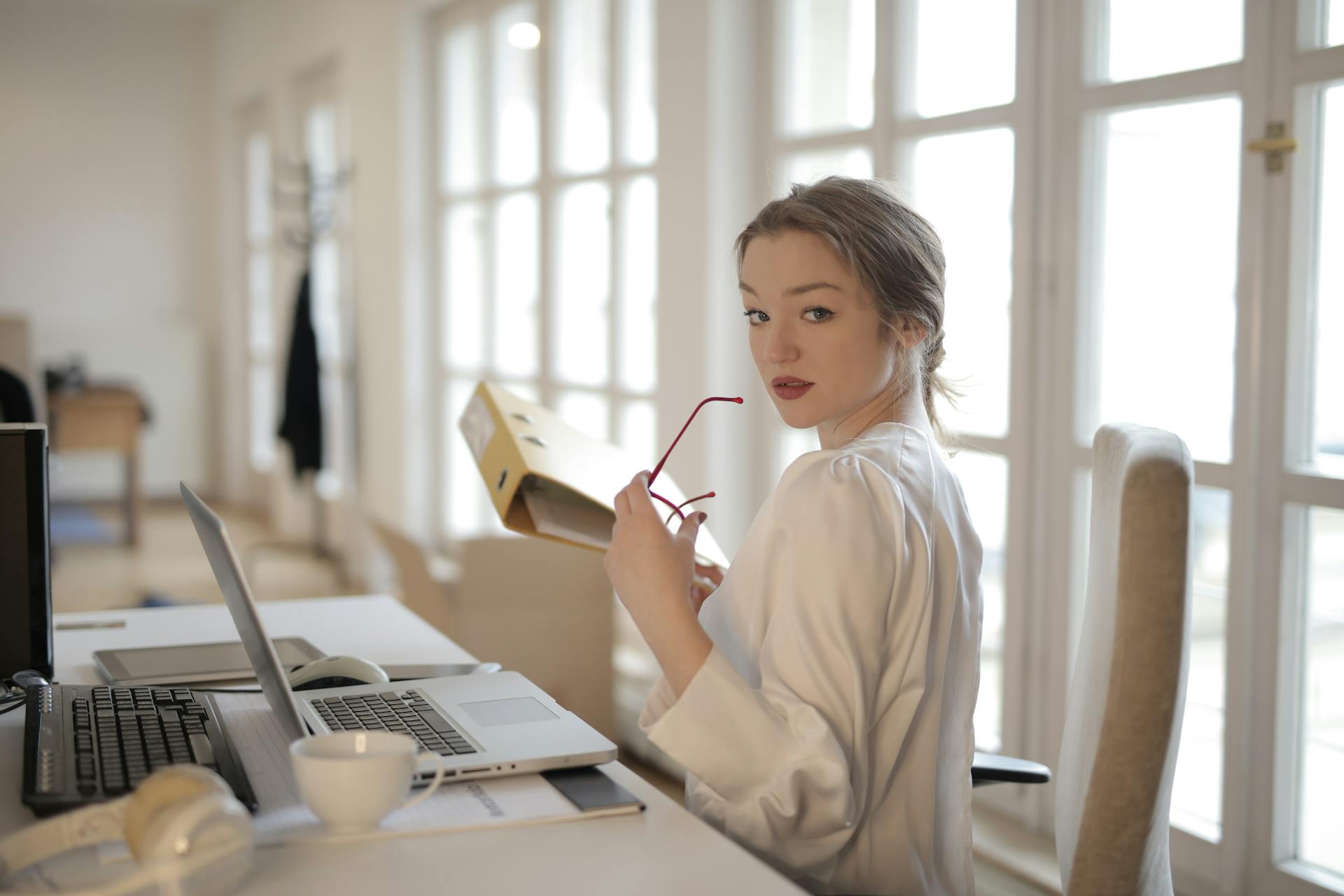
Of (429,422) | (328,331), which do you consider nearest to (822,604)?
(429,422)

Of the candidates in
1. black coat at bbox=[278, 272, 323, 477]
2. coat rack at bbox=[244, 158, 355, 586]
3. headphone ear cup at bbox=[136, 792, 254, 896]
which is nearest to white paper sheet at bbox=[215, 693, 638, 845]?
headphone ear cup at bbox=[136, 792, 254, 896]

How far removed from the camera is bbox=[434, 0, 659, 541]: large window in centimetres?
368

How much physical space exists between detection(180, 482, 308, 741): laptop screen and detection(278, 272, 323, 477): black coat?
4.77 m

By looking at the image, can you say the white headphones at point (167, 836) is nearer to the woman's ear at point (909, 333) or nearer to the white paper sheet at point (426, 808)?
the white paper sheet at point (426, 808)

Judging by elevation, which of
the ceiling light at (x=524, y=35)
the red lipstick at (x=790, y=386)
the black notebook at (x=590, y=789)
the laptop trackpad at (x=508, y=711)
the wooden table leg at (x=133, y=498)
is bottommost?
the wooden table leg at (x=133, y=498)

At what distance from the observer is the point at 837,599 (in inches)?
44.4

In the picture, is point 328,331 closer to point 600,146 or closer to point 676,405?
point 600,146

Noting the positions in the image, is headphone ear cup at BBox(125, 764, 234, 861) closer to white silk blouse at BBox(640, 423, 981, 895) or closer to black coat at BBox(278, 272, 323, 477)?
white silk blouse at BBox(640, 423, 981, 895)

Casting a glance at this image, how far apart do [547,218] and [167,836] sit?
3466 mm

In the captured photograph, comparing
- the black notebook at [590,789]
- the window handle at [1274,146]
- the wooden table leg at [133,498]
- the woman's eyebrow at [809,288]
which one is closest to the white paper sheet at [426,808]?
the black notebook at [590,789]

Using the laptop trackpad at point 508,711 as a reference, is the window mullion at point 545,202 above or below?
above

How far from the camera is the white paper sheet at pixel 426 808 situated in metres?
1.04

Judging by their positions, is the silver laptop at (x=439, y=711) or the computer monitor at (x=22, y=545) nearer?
the silver laptop at (x=439, y=711)

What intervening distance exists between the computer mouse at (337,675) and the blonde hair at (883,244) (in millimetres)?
615
